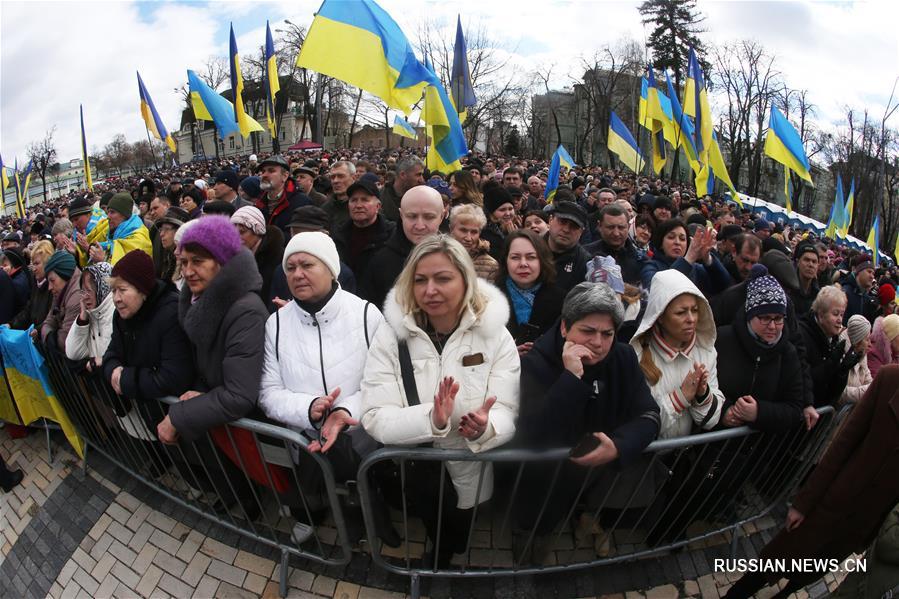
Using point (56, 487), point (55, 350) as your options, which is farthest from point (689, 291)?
point (56, 487)

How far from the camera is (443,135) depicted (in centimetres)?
625

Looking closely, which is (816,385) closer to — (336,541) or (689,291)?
(689,291)

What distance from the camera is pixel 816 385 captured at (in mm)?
3525

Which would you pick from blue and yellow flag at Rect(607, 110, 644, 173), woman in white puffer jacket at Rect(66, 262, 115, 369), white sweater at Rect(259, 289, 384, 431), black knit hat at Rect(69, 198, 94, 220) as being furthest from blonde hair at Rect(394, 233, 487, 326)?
blue and yellow flag at Rect(607, 110, 644, 173)

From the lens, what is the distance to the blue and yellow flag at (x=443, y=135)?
603 centimetres

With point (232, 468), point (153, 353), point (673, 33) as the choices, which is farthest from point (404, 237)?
point (673, 33)

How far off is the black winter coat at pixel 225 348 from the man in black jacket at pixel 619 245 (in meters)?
2.91

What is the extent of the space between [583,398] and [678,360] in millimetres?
927

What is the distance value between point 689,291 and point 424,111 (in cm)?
441

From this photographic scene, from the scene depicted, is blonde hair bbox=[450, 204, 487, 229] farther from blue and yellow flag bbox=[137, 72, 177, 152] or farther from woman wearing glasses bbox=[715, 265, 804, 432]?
blue and yellow flag bbox=[137, 72, 177, 152]

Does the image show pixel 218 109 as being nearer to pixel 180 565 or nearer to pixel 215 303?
pixel 215 303

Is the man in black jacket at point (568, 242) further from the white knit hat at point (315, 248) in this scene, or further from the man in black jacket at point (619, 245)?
the white knit hat at point (315, 248)

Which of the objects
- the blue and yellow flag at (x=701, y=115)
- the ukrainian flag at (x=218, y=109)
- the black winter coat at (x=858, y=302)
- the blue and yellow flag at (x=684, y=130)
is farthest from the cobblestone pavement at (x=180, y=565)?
the blue and yellow flag at (x=684, y=130)

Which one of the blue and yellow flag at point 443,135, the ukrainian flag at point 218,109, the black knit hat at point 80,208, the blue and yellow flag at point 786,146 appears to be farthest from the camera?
the ukrainian flag at point 218,109
